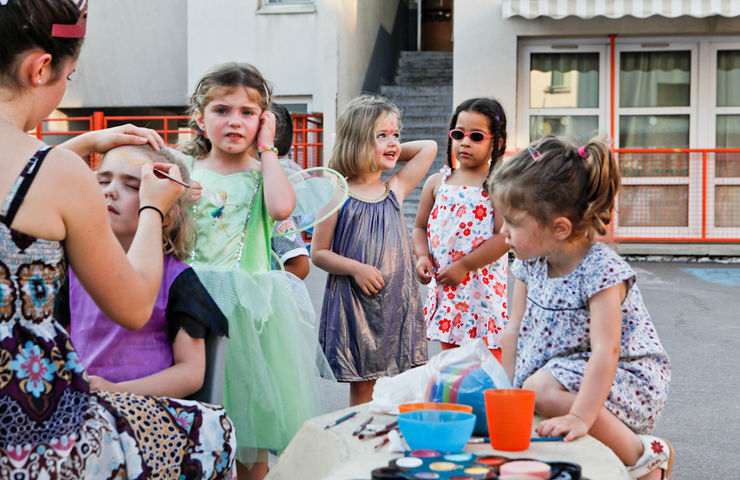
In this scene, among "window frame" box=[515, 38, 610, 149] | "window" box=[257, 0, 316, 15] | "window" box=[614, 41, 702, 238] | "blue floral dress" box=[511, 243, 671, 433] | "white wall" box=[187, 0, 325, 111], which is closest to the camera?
"blue floral dress" box=[511, 243, 671, 433]

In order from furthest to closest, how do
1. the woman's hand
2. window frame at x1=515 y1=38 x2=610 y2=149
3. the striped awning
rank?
1. window frame at x1=515 y1=38 x2=610 y2=149
2. the striped awning
3. the woman's hand

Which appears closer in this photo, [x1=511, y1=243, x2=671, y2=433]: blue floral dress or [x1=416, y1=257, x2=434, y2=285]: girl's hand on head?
[x1=511, y1=243, x2=671, y2=433]: blue floral dress

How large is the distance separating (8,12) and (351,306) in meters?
2.14

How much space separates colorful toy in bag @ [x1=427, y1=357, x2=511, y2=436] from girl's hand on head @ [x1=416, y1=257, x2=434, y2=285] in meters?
1.96

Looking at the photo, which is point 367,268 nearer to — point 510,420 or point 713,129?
point 510,420

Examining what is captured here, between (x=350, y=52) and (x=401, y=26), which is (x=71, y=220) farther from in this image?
(x=401, y=26)

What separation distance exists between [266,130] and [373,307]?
0.90 m

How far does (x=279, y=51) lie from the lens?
13477 millimetres

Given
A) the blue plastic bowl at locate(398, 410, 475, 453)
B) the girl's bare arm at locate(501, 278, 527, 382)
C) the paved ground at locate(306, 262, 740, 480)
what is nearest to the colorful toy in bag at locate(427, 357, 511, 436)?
the blue plastic bowl at locate(398, 410, 475, 453)

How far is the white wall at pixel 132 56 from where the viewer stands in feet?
49.2

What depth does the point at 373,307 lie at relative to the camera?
3.49 metres

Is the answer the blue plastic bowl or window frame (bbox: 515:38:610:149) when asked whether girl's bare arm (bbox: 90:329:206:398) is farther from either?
window frame (bbox: 515:38:610:149)

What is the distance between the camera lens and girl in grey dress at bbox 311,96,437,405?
3.46 metres

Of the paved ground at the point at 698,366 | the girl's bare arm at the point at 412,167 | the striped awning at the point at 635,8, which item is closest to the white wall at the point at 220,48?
the striped awning at the point at 635,8
